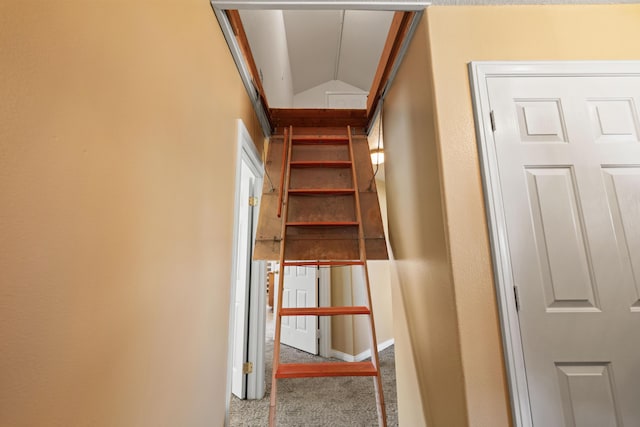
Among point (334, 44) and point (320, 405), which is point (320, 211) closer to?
point (320, 405)

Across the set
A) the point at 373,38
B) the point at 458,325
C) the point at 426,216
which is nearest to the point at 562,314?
the point at 458,325

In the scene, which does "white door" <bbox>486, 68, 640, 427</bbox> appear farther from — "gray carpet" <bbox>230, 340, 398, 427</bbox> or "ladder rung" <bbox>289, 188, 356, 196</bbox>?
"gray carpet" <bbox>230, 340, 398, 427</bbox>

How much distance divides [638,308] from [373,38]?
4360 millimetres

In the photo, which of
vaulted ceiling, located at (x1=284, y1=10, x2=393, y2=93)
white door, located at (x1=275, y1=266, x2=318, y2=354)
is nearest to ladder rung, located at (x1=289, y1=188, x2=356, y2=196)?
white door, located at (x1=275, y1=266, x2=318, y2=354)

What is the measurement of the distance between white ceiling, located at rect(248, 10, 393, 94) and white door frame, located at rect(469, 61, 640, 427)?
2997 mm

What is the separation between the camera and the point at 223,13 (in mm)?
1447

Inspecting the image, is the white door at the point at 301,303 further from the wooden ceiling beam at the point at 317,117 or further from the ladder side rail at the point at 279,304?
the wooden ceiling beam at the point at 317,117

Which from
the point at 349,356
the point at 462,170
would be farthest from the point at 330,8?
the point at 349,356

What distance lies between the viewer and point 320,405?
238cm

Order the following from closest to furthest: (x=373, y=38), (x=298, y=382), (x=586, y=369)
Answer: (x=586, y=369) → (x=298, y=382) → (x=373, y=38)

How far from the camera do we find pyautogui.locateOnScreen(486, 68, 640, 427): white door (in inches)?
42.9

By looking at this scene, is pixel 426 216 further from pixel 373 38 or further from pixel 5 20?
pixel 373 38

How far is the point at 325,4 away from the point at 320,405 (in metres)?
2.97

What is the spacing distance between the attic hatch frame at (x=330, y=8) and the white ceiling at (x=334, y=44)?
2.21 meters
